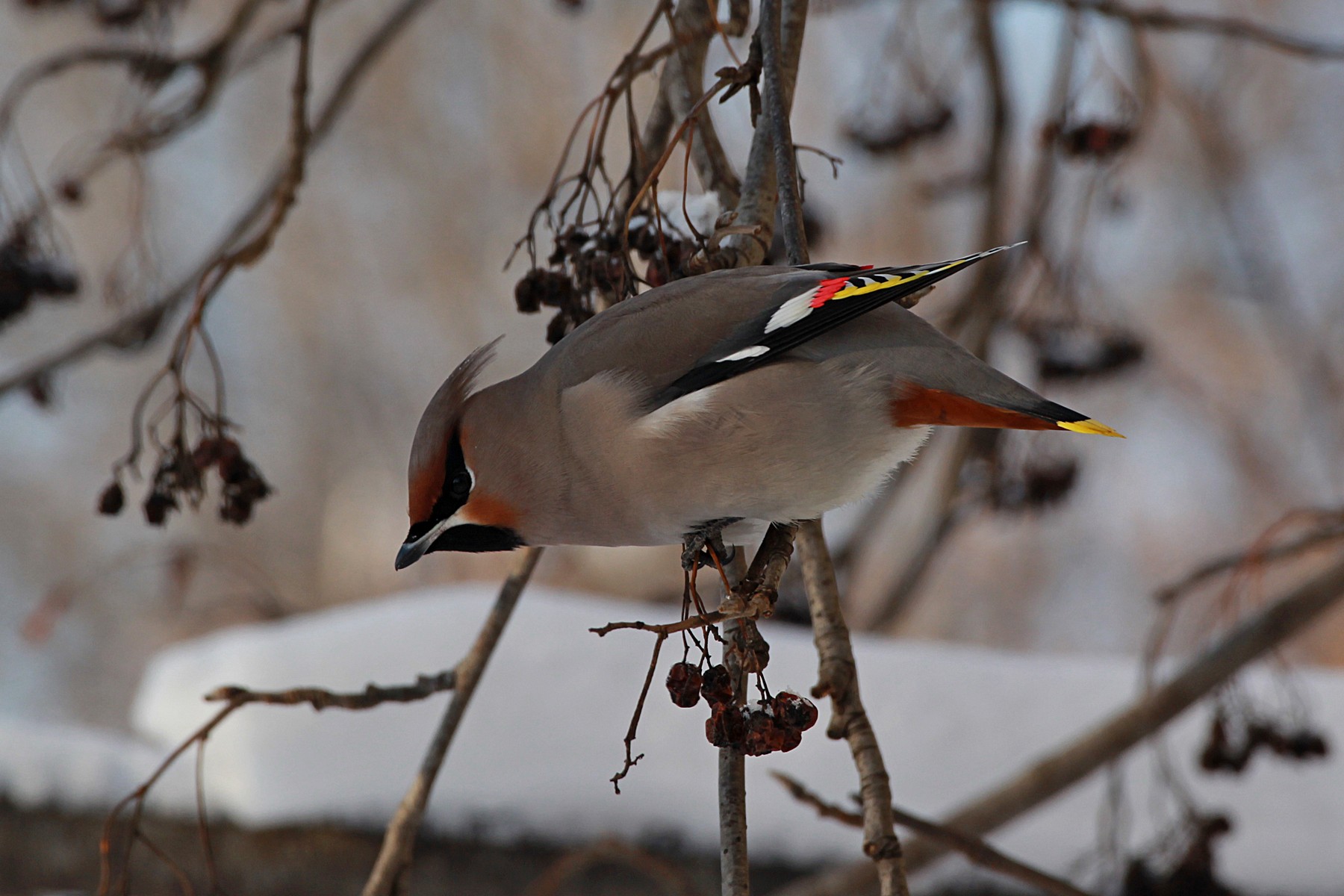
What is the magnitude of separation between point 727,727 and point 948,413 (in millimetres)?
474

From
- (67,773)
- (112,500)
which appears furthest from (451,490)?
(67,773)

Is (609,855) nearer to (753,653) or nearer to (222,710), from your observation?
(222,710)

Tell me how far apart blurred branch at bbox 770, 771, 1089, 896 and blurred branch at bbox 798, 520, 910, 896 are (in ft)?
0.30

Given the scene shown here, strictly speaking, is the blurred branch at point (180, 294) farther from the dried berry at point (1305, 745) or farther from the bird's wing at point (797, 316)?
the dried berry at point (1305, 745)

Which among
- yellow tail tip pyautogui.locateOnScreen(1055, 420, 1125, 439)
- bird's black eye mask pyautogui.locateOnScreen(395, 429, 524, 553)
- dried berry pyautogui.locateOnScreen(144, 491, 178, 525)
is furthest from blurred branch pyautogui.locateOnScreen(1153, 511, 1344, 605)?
dried berry pyautogui.locateOnScreen(144, 491, 178, 525)

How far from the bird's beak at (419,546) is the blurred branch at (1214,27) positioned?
73.5 inches

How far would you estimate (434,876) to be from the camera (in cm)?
289

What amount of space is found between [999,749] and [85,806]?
6.70 ft

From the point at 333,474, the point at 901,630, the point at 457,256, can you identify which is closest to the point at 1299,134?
the point at 901,630

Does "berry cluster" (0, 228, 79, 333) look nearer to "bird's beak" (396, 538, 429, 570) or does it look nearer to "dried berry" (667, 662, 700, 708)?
"bird's beak" (396, 538, 429, 570)

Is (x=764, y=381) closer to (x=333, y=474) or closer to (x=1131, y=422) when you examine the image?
(x=1131, y=422)

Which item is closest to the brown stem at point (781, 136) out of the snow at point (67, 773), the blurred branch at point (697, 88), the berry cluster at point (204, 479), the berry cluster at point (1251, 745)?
the blurred branch at point (697, 88)

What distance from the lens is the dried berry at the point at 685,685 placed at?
1.41 m

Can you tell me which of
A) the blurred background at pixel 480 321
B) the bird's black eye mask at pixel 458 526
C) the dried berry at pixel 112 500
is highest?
the blurred background at pixel 480 321
